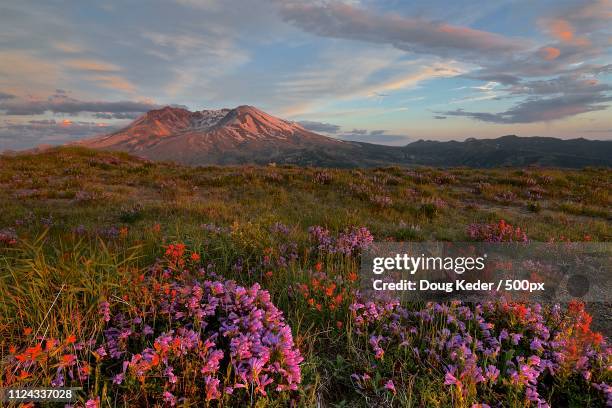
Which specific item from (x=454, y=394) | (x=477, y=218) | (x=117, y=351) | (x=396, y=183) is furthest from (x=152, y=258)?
(x=396, y=183)


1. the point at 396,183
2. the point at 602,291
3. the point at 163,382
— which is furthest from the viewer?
the point at 396,183

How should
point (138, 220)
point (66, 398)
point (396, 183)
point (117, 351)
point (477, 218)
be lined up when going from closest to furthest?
point (66, 398), point (117, 351), point (138, 220), point (477, 218), point (396, 183)

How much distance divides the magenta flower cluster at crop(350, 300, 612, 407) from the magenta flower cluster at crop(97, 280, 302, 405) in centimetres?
82

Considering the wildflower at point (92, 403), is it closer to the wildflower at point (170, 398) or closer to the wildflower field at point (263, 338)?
the wildflower field at point (263, 338)

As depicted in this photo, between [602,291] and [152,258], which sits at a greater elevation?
[152,258]

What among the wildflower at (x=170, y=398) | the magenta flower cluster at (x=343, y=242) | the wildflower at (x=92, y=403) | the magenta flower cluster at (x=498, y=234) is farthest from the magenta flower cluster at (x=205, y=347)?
the magenta flower cluster at (x=498, y=234)

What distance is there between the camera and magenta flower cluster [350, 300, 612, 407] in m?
2.90

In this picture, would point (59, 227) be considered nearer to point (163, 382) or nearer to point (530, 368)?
point (163, 382)

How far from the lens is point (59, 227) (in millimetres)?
7262

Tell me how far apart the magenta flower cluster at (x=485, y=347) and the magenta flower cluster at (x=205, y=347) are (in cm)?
82

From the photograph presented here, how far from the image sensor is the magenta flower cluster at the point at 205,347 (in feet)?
8.73

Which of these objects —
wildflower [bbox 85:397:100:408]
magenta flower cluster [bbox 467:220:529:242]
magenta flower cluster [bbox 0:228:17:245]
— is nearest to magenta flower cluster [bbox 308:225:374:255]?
magenta flower cluster [bbox 467:220:529:242]

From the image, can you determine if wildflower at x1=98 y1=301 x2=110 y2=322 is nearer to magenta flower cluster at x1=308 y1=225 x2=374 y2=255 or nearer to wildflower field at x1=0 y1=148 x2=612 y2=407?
wildflower field at x1=0 y1=148 x2=612 y2=407

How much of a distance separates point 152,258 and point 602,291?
699 centimetres
